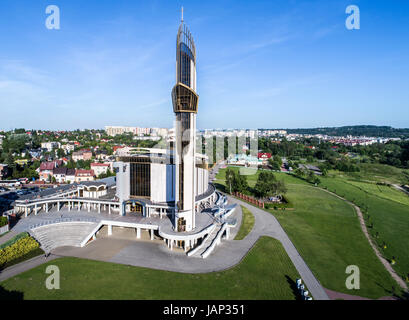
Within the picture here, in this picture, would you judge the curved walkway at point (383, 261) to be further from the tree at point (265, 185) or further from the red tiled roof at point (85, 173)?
the red tiled roof at point (85, 173)

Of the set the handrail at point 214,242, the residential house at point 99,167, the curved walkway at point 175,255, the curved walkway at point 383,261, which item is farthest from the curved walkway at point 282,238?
the residential house at point 99,167

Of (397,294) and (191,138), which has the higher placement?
(191,138)

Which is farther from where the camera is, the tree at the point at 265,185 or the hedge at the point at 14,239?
the tree at the point at 265,185

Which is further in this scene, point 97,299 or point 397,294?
point 397,294

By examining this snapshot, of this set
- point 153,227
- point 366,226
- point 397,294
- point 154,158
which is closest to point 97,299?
point 153,227

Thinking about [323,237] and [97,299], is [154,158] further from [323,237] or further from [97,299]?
[323,237]

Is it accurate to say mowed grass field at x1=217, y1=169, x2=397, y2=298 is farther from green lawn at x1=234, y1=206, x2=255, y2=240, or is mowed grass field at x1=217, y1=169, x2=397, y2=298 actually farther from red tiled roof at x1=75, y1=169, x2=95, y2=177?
red tiled roof at x1=75, y1=169, x2=95, y2=177
